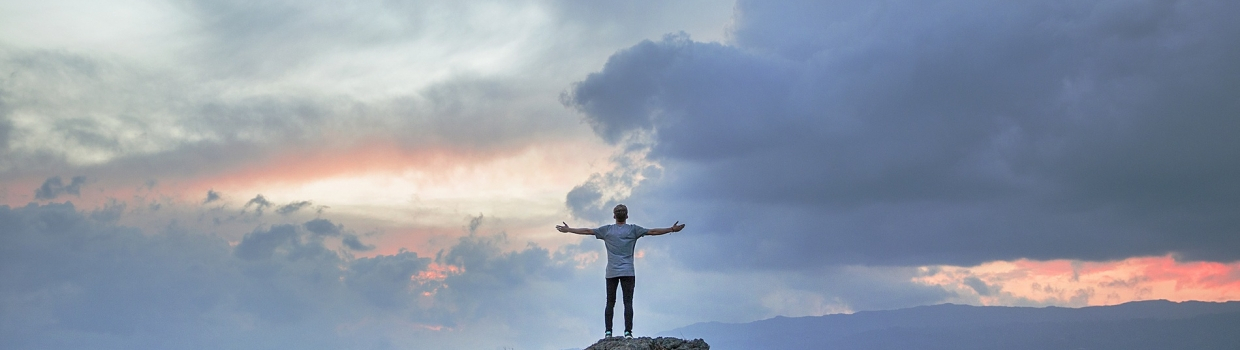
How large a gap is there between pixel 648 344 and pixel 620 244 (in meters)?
2.42

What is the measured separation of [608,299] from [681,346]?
206 centimetres

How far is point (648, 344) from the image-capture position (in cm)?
2316

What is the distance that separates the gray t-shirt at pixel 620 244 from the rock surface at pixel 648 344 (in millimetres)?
1546

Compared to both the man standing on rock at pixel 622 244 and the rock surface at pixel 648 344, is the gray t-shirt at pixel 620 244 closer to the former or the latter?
the man standing on rock at pixel 622 244

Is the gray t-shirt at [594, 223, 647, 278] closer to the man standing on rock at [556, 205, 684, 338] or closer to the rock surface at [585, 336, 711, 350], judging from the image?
the man standing on rock at [556, 205, 684, 338]

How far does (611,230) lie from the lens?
23125 millimetres

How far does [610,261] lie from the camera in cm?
2339

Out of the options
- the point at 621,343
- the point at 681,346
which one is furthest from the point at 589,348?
the point at 681,346

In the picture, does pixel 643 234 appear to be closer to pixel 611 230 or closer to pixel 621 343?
pixel 611 230

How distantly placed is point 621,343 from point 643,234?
8.43 ft

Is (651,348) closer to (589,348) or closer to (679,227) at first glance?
(589,348)

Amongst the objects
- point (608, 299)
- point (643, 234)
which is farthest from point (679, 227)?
point (608, 299)

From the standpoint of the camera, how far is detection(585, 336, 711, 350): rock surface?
22.7 metres

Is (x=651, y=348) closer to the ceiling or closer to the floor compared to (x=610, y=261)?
closer to the floor
